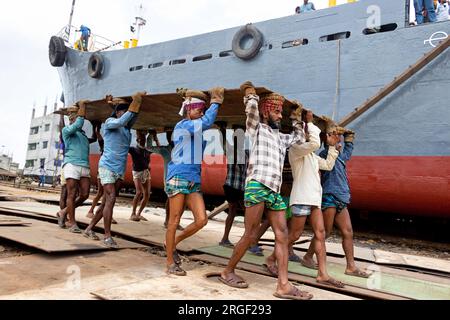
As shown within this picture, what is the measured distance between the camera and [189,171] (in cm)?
328

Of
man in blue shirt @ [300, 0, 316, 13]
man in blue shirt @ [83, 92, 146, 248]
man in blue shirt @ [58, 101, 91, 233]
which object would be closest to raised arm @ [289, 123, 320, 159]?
man in blue shirt @ [83, 92, 146, 248]

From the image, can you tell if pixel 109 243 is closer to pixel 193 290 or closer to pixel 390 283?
pixel 193 290

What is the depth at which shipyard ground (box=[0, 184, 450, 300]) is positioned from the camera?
256 centimetres

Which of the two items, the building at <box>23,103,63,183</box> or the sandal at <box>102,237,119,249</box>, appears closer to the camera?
the sandal at <box>102,237,119,249</box>

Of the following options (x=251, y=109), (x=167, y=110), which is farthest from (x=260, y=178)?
(x=167, y=110)

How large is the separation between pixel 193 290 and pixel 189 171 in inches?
42.2

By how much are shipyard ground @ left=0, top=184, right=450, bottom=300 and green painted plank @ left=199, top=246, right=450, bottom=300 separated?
11 millimetres

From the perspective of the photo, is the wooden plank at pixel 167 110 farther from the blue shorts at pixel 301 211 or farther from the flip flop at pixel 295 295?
the flip flop at pixel 295 295

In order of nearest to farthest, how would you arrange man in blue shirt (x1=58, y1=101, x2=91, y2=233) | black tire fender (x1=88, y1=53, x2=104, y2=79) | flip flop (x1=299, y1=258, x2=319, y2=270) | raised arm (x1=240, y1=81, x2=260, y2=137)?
raised arm (x1=240, y1=81, x2=260, y2=137) → flip flop (x1=299, y1=258, x2=319, y2=270) → man in blue shirt (x1=58, y1=101, x2=91, y2=233) → black tire fender (x1=88, y1=53, x2=104, y2=79)

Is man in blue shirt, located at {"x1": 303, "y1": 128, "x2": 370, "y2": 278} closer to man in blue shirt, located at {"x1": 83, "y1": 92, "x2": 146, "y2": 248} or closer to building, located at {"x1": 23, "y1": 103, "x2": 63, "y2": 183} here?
man in blue shirt, located at {"x1": 83, "y1": 92, "x2": 146, "y2": 248}

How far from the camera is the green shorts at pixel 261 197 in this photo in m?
2.91

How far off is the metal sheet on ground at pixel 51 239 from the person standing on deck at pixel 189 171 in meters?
1.07

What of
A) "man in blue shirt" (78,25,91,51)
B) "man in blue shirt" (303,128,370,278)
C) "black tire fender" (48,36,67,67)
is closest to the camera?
"man in blue shirt" (303,128,370,278)

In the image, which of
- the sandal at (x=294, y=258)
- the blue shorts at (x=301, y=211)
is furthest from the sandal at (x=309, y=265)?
the blue shorts at (x=301, y=211)
